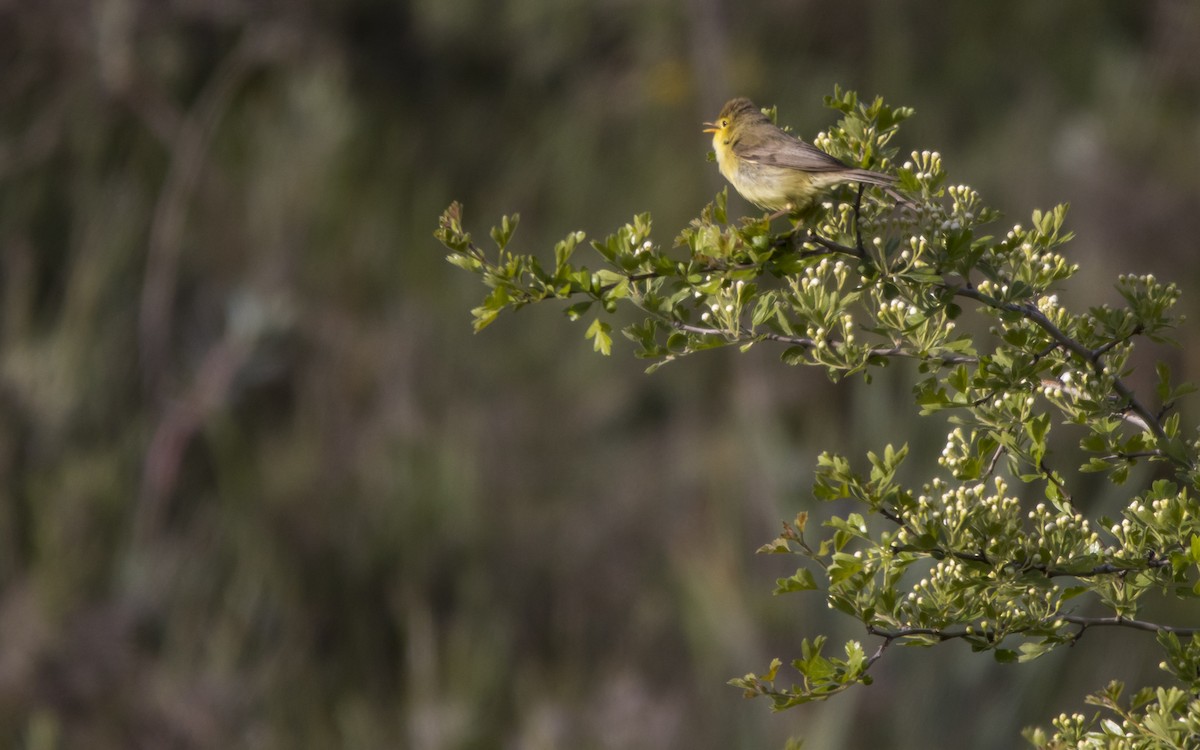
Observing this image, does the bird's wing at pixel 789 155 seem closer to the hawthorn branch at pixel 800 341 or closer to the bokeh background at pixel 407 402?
the hawthorn branch at pixel 800 341

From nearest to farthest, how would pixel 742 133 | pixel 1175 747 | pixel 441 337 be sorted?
pixel 1175 747, pixel 742 133, pixel 441 337

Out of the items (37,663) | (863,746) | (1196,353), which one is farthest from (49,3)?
(1196,353)

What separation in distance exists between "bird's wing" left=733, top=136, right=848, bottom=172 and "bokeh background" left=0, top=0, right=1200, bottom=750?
2.65 meters

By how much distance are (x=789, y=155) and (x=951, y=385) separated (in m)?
0.72

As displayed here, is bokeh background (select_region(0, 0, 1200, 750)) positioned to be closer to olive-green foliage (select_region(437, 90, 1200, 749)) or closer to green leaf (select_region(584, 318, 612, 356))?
olive-green foliage (select_region(437, 90, 1200, 749))

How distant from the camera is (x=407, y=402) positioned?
20.5 ft

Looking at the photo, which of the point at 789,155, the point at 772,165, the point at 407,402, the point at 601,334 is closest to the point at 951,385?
the point at 601,334

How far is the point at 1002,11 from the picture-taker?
1022 cm

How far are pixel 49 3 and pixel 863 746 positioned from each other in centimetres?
555

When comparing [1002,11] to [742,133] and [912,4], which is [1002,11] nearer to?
[912,4]

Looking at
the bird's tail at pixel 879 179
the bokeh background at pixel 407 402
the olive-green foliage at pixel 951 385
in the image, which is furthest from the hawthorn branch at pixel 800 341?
the bokeh background at pixel 407 402

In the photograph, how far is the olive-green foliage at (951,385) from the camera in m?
1.56

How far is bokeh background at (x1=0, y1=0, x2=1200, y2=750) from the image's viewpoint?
5.21 m

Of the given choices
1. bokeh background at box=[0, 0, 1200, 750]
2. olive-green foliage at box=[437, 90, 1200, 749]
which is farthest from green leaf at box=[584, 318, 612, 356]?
bokeh background at box=[0, 0, 1200, 750]
